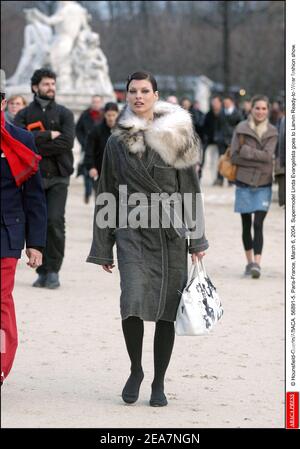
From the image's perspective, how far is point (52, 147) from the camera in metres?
11.4

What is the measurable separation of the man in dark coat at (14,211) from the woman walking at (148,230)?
1.31ft

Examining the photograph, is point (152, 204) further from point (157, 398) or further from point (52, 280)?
point (52, 280)

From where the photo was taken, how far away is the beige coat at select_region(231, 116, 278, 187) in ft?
40.5

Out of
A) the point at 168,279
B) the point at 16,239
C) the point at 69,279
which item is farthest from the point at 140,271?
the point at 69,279

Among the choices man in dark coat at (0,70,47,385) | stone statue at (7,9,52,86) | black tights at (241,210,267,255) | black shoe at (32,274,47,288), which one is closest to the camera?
man in dark coat at (0,70,47,385)

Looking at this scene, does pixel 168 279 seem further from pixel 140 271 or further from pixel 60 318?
pixel 60 318

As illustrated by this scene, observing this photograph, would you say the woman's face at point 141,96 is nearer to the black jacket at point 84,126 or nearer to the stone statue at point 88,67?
the black jacket at point 84,126

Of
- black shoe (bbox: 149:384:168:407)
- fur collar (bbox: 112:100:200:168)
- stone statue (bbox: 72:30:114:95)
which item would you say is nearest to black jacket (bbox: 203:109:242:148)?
stone statue (bbox: 72:30:114:95)

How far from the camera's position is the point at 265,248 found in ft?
50.5

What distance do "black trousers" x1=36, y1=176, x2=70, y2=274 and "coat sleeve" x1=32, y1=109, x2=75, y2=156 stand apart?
0.23 metres

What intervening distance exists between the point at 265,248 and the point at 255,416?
335 inches

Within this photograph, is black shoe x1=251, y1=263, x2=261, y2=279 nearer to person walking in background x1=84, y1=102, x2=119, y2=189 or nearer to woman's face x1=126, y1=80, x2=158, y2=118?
person walking in background x1=84, y1=102, x2=119, y2=189

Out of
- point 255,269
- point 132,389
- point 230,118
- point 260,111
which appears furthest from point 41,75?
point 230,118

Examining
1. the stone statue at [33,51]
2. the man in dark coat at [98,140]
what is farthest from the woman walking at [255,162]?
the stone statue at [33,51]
